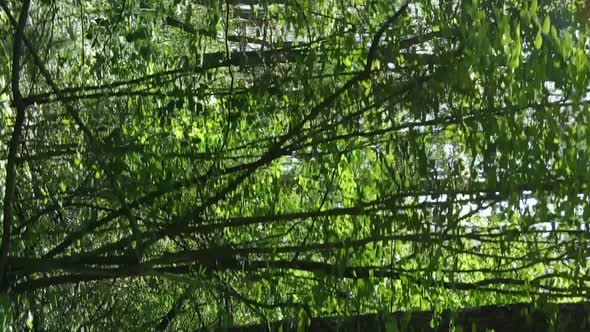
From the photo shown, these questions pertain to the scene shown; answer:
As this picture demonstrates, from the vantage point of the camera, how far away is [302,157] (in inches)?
108

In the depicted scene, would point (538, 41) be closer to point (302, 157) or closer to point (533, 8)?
point (533, 8)

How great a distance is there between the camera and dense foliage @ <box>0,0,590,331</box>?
2385 mm

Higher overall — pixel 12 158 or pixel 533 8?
pixel 533 8

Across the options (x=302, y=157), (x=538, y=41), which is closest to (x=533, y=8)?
(x=538, y=41)

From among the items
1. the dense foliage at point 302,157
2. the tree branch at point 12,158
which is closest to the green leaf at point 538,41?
the dense foliage at point 302,157

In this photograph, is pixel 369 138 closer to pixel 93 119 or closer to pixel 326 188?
pixel 326 188

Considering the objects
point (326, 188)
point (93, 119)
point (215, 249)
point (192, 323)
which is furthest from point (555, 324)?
point (93, 119)

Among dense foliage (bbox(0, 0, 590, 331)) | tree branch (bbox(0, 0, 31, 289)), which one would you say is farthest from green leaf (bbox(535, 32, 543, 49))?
tree branch (bbox(0, 0, 31, 289))

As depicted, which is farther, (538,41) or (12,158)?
(12,158)

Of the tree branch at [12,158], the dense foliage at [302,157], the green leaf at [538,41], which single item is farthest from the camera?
the tree branch at [12,158]

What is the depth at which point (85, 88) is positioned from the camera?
2.80 meters

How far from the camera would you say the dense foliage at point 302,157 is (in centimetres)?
238

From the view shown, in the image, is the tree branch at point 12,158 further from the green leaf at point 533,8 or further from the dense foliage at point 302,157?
the green leaf at point 533,8

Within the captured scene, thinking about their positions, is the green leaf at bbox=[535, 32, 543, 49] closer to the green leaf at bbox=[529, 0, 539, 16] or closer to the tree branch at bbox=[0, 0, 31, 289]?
the green leaf at bbox=[529, 0, 539, 16]
